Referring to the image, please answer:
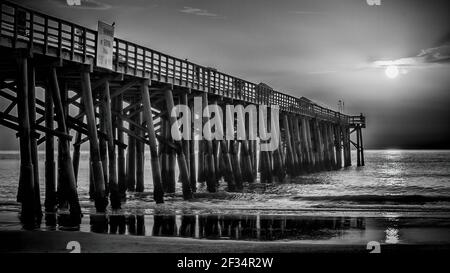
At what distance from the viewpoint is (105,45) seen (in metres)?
14.3

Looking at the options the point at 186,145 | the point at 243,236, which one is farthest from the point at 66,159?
the point at 186,145

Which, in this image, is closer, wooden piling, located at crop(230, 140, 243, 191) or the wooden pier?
the wooden pier

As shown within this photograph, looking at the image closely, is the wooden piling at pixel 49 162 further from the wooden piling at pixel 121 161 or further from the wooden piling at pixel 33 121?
the wooden piling at pixel 121 161

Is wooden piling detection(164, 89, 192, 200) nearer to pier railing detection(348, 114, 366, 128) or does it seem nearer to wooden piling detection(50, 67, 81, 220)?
wooden piling detection(50, 67, 81, 220)

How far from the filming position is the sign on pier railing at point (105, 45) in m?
14.1

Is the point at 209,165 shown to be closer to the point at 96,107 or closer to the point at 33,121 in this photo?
the point at 96,107

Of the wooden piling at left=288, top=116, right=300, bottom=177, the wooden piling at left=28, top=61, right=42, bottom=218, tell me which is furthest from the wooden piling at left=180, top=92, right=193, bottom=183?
the wooden piling at left=288, top=116, right=300, bottom=177

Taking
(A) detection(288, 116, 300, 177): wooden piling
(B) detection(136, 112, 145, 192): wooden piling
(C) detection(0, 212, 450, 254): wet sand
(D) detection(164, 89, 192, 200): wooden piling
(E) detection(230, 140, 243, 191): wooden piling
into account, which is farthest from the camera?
(A) detection(288, 116, 300, 177): wooden piling

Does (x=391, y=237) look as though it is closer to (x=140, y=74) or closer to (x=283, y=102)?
(x=140, y=74)

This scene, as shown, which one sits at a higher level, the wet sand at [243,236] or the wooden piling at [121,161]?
the wooden piling at [121,161]

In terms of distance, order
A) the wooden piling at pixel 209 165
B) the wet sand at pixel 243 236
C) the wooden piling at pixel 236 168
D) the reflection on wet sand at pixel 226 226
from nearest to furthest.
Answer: the wet sand at pixel 243 236 → the reflection on wet sand at pixel 226 226 → the wooden piling at pixel 209 165 → the wooden piling at pixel 236 168

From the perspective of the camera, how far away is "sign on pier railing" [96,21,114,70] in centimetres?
1408

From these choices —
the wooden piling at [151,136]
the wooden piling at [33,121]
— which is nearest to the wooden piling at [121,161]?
the wooden piling at [151,136]

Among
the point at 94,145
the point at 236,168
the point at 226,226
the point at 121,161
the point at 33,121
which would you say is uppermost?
the point at 33,121
